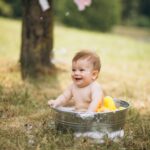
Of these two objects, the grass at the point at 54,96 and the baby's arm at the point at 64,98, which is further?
the baby's arm at the point at 64,98

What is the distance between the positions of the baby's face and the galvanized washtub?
0.33m

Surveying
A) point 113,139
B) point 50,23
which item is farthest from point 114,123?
point 50,23

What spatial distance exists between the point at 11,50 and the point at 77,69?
19.4 feet

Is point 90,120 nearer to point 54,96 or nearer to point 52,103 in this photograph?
point 52,103

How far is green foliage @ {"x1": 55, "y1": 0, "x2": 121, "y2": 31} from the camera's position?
19.9 meters

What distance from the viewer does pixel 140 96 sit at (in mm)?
5754

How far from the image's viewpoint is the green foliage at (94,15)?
783 inches

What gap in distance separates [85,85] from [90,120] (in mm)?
438

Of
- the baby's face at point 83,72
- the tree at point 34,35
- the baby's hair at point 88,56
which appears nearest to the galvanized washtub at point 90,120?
the baby's face at point 83,72

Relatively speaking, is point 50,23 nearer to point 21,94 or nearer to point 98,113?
point 21,94

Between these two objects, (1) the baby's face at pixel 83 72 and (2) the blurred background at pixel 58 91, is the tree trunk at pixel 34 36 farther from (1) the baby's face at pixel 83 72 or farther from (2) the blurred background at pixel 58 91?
(1) the baby's face at pixel 83 72

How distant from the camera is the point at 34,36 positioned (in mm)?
6180

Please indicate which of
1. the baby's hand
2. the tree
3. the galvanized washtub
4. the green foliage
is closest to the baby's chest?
the baby's hand

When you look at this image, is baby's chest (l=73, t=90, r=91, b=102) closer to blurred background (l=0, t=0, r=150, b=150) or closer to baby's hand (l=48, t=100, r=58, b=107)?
baby's hand (l=48, t=100, r=58, b=107)
